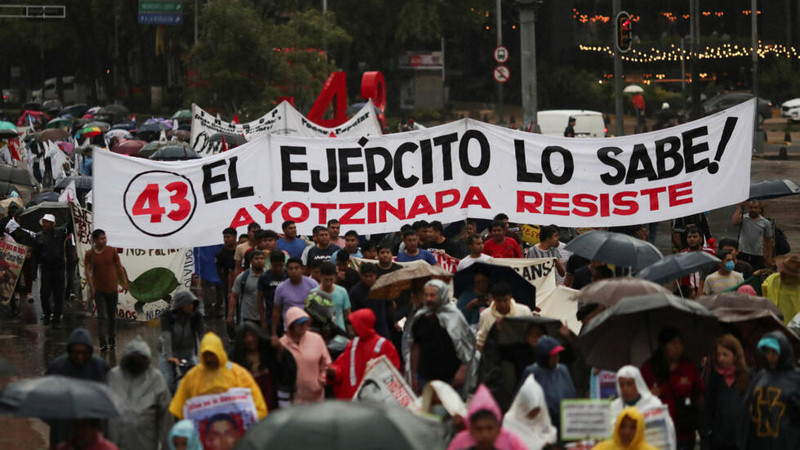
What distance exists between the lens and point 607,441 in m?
7.83

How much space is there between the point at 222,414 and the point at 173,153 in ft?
53.4

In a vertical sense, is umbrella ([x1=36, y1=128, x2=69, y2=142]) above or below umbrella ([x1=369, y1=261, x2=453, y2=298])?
above

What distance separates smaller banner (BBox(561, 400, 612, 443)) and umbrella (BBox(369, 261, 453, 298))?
3500 mm

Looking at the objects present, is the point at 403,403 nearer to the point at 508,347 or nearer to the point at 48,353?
the point at 508,347

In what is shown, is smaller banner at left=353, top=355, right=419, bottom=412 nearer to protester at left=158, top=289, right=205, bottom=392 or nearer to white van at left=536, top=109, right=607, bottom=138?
protester at left=158, top=289, right=205, bottom=392

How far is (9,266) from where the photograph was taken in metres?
18.2

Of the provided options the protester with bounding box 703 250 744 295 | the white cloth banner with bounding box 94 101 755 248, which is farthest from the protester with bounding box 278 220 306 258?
the protester with bounding box 703 250 744 295

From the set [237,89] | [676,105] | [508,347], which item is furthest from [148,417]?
[676,105]

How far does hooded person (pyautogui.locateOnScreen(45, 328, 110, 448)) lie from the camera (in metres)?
9.27

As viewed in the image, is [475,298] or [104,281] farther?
[104,281]

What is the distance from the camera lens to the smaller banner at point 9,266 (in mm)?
18141

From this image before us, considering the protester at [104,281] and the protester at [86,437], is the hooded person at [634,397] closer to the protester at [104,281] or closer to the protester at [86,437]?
the protester at [86,437]

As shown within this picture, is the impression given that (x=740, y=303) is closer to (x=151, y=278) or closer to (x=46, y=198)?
(x=151, y=278)

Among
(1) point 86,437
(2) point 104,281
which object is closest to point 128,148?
(2) point 104,281
